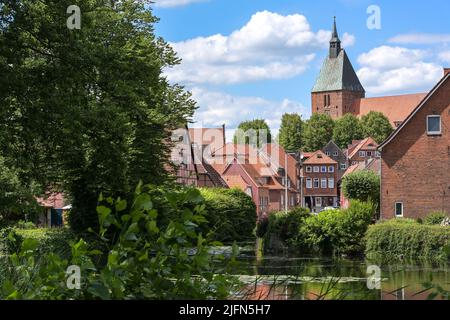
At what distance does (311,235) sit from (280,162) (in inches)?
2351

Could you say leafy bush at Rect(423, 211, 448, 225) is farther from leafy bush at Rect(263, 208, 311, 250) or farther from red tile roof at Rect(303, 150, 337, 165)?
red tile roof at Rect(303, 150, 337, 165)

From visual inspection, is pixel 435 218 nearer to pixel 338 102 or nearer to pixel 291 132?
pixel 291 132

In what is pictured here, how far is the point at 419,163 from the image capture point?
44750 mm

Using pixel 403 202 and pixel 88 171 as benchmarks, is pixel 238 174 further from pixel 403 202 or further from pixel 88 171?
pixel 88 171

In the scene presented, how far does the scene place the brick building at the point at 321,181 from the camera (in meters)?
115

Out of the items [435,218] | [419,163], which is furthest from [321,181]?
[435,218]

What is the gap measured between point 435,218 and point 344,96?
133 meters

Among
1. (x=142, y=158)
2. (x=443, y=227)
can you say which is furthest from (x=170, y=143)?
(x=443, y=227)

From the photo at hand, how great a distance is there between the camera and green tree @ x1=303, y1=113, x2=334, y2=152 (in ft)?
430

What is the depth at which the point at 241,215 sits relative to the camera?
2133 inches

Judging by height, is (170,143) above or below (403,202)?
above

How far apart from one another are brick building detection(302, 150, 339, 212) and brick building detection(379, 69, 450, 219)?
69548 mm

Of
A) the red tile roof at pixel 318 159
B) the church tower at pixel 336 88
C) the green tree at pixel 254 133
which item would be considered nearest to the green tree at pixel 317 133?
the green tree at pixel 254 133

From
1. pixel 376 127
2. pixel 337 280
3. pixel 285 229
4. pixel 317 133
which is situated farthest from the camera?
pixel 376 127
